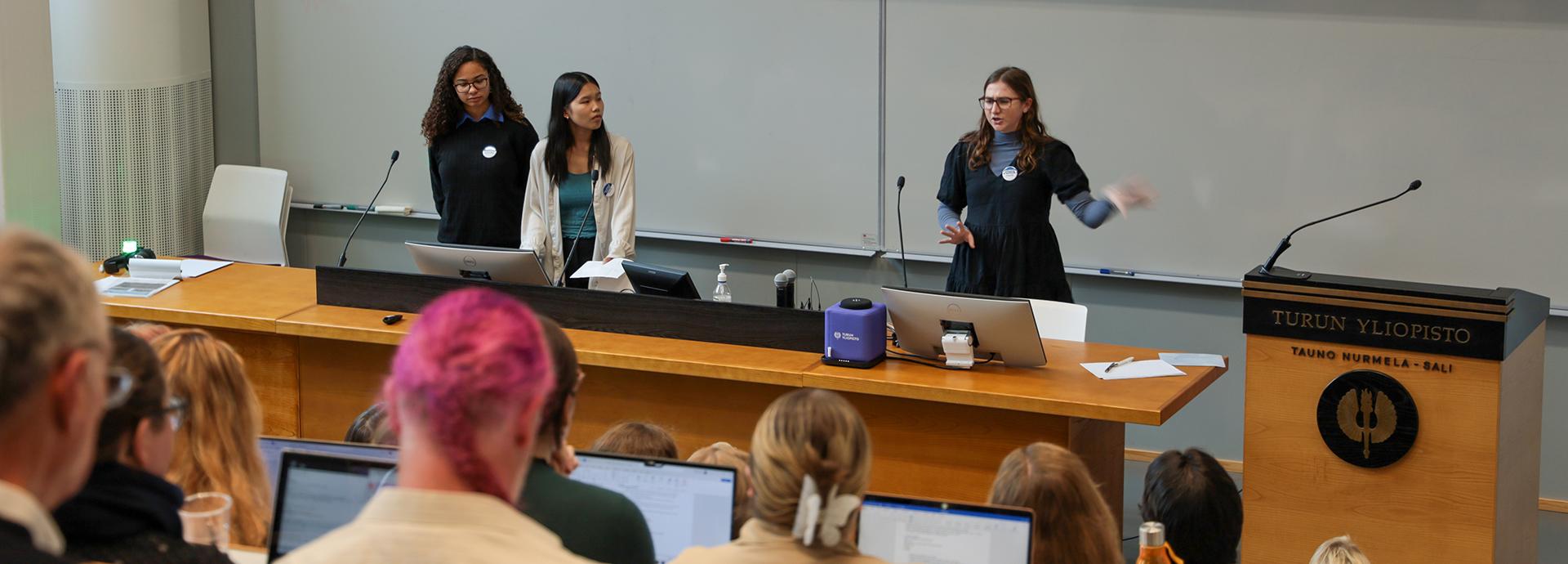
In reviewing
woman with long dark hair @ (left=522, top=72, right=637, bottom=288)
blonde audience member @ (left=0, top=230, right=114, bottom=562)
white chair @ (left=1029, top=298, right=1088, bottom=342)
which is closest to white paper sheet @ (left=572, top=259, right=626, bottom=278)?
woman with long dark hair @ (left=522, top=72, right=637, bottom=288)

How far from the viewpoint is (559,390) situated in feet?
6.70

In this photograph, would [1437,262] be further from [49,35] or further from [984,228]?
[49,35]

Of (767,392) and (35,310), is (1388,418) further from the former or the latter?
(35,310)

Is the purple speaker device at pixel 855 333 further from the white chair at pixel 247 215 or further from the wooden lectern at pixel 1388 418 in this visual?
the white chair at pixel 247 215

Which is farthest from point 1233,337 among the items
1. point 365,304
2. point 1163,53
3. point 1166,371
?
point 365,304

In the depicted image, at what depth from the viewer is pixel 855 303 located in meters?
3.91

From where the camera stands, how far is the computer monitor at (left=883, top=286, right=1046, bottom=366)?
12.3 feet

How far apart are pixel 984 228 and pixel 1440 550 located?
5.99 ft

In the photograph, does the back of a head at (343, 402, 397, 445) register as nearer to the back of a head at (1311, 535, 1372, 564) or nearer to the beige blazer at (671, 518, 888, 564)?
the beige blazer at (671, 518, 888, 564)

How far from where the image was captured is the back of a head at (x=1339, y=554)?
2.46m

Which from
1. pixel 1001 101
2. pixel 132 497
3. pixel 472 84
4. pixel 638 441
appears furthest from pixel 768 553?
pixel 472 84

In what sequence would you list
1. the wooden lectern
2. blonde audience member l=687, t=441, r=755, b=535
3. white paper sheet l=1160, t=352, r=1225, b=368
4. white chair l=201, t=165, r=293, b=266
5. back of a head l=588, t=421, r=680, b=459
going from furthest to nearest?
white chair l=201, t=165, r=293, b=266 → white paper sheet l=1160, t=352, r=1225, b=368 → the wooden lectern → back of a head l=588, t=421, r=680, b=459 → blonde audience member l=687, t=441, r=755, b=535

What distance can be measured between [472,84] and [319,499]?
340cm

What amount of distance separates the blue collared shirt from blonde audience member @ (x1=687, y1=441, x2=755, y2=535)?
3009 mm
